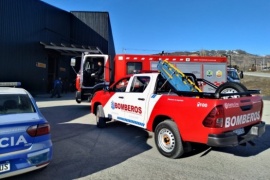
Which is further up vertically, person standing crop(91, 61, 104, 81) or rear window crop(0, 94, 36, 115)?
person standing crop(91, 61, 104, 81)

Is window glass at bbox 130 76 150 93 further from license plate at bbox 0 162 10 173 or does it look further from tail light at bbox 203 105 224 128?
license plate at bbox 0 162 10 173

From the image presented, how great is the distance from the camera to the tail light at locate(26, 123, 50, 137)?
4.30 metres

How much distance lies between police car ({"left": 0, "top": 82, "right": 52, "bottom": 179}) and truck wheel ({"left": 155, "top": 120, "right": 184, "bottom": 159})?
251cm

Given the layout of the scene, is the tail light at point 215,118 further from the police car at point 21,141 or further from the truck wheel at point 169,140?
the police car at point 21,141

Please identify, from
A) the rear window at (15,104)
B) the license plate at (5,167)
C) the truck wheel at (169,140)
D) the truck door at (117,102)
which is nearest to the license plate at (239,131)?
the truck wheel at (169,140)

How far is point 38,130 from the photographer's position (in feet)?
14.5

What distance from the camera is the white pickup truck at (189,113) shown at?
5090 millimetres

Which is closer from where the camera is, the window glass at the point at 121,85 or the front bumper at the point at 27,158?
the front bumper at the point at 27,158

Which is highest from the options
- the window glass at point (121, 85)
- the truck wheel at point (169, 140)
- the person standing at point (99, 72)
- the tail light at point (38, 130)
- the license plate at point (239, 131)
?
the person standing at point (99, 72)

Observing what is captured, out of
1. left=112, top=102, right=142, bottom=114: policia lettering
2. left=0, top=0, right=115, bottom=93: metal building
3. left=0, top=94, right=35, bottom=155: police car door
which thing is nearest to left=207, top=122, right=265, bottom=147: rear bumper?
left=112, top=102, right=142, bottom=114: policia lettering

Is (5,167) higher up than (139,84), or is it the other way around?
(139,84)

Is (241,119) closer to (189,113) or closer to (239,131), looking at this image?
(239,131)

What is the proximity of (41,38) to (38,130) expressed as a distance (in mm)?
21844

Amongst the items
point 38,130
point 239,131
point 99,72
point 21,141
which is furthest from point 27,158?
point 99,72
